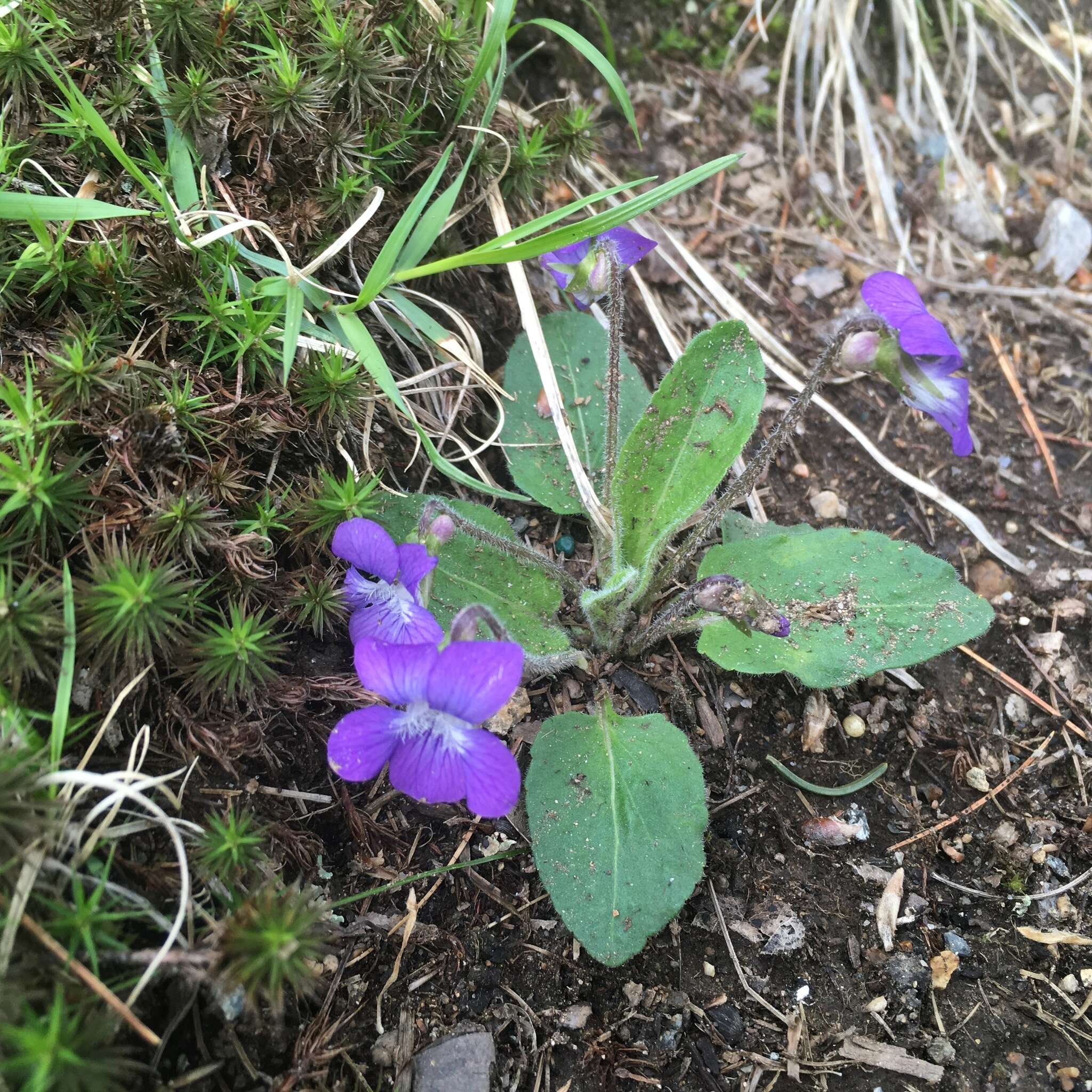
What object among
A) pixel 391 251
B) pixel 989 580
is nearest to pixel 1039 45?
pixel 989 580

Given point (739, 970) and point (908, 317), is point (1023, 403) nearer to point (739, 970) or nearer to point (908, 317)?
point (908, 317)

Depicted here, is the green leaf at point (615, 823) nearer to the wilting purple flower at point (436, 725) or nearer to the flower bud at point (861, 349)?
the wilting purple flower at point (436, 725)

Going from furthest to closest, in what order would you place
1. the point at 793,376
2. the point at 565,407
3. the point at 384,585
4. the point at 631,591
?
the point at 793,376 < the point at 565,407 < the point at 631,591 < the point at 384,585

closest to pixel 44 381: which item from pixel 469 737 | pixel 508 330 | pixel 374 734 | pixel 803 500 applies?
pixel 374 734

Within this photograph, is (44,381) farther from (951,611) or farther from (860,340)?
(951,611)

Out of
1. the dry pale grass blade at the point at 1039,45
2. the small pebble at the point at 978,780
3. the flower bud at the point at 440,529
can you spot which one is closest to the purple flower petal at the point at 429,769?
the flower bud at the point at 440,529

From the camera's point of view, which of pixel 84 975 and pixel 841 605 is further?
pixel 841 605
